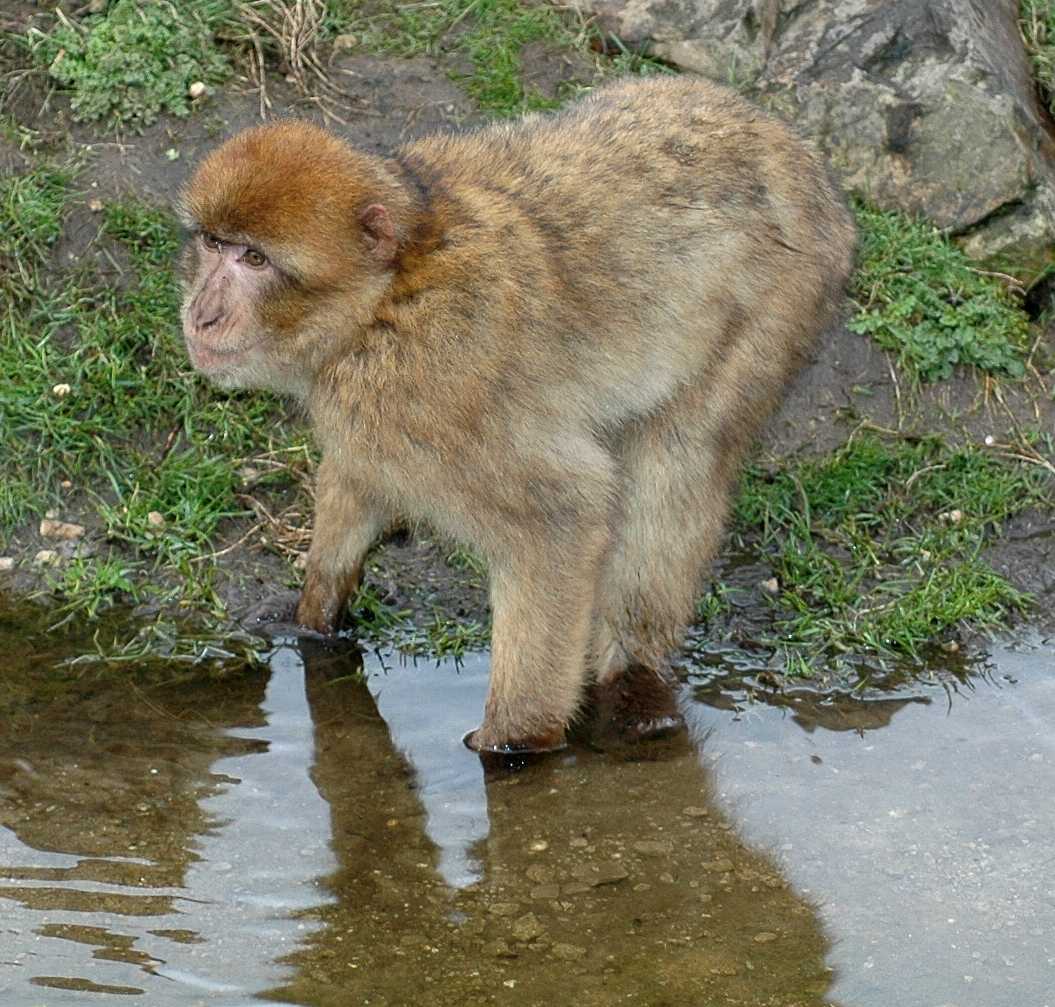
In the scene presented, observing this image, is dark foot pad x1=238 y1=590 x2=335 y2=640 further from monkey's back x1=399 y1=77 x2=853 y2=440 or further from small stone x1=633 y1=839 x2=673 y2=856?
small stone x1=633 y1=839 x2=673 y2=856

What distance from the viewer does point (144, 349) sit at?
5336 mm

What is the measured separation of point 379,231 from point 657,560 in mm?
1124

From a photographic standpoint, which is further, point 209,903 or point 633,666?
point 633,666

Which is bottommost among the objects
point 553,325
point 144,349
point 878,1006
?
point 878,1006

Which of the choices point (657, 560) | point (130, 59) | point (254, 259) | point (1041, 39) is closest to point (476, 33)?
point (130, 59)

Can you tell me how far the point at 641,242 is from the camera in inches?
163

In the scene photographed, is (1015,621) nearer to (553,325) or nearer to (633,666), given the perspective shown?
(633,666)

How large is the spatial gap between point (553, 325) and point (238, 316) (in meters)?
0.69

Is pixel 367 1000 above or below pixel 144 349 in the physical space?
below

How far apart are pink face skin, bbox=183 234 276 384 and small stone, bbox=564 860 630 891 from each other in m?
1.27

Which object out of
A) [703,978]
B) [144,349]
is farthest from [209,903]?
[144,349]

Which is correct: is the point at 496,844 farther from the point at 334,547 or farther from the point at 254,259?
the point at 254,259

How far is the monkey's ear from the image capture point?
373cm

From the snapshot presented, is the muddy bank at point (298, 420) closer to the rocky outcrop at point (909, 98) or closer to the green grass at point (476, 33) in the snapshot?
the green grass at point (476, 33)
